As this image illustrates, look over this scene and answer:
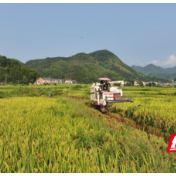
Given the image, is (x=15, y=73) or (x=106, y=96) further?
(x=15, y=73)

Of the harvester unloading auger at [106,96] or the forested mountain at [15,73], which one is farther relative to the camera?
the forested mountain at [15,73]

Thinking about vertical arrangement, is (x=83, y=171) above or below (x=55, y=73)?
below

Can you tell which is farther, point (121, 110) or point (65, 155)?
point (121, 110)

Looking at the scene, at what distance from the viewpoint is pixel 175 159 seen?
2314 millimetres

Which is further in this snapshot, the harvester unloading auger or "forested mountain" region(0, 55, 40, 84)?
"forested mountain" region(0, 55, 40, 84)

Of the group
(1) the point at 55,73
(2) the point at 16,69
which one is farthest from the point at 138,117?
(1) the point at 55,73

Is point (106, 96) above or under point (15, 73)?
under

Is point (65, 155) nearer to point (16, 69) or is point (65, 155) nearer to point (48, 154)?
point (48, 154)

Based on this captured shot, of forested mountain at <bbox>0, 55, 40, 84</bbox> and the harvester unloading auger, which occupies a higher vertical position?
forested mountain at <bbox>0, 55, 40, 84</bbox>

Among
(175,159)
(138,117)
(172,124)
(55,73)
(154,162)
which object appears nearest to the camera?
(154,162)

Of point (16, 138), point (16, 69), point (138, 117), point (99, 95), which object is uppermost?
point (16, 69)

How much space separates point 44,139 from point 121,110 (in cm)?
550

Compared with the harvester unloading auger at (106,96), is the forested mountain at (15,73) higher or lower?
higher

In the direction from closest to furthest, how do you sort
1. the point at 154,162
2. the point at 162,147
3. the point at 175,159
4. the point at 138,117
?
1. the point at 154,162
2. the point at 175,159
3. the point at 162,147
4. the point at 138,117
